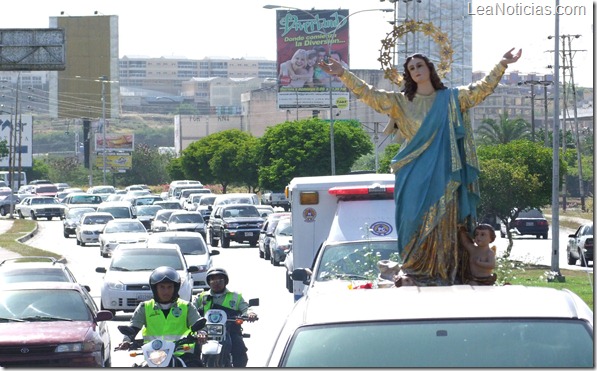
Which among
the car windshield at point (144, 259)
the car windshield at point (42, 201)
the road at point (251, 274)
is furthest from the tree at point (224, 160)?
the car windshield at point (144, 259)

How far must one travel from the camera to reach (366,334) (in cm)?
496

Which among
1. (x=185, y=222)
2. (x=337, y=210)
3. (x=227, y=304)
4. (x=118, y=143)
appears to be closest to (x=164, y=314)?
(x=227, y=304)

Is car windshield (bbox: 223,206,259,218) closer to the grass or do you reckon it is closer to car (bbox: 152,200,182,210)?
the grass

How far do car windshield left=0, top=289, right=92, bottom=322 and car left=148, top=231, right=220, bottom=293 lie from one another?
38.3ft

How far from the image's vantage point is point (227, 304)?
1212 centimetres

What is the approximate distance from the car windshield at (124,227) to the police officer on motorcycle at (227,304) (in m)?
Answer: 31.0

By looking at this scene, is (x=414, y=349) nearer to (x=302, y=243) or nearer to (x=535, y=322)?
(x=535, y=322)

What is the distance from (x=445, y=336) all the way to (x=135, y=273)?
19292 millimetres

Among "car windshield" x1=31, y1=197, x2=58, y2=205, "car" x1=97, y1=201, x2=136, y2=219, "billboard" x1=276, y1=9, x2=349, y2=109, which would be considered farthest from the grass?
"billboard" x1=276, y1=9, x2=349, y2=109

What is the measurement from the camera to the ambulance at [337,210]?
57.1 ft

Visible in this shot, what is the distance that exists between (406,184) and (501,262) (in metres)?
2.58

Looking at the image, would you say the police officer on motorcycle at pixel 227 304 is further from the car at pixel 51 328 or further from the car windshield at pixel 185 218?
the car windshield at pixel 185 218

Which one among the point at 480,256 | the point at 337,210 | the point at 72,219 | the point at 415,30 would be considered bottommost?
the point at 72,219

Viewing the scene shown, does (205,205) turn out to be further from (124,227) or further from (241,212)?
(124,227)
